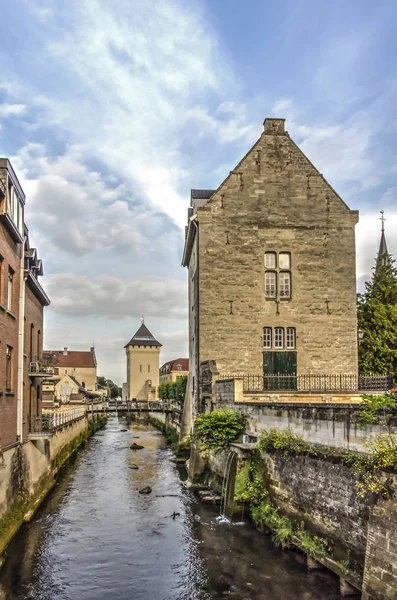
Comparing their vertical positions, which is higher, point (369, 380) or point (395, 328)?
point (395, 328)

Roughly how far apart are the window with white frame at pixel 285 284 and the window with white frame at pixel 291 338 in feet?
5.15

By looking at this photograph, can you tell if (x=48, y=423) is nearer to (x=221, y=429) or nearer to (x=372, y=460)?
(x=221, y=429)

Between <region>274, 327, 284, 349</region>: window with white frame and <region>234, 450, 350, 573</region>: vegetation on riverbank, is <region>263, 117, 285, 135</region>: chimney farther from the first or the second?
<region>234, 450, 350, 573</region>: vegetation on riverbank

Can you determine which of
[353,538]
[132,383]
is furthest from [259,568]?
[132,383]

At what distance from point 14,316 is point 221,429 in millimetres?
8046

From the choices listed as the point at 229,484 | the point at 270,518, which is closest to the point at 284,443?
the point at 270,518

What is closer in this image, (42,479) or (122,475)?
(42,479)

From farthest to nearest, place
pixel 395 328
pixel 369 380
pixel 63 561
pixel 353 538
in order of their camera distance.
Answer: pixel 395 328, pixel 369 380, pixel 63 561, pixel 353 538

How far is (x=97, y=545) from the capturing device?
50.5ft

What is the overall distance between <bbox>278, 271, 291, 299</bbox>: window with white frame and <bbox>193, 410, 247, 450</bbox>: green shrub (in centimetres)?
773

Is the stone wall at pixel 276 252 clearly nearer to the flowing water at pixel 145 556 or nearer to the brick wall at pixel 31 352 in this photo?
the brick wall at pixel 31 352

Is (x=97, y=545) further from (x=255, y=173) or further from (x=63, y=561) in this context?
(x=255, y=173)

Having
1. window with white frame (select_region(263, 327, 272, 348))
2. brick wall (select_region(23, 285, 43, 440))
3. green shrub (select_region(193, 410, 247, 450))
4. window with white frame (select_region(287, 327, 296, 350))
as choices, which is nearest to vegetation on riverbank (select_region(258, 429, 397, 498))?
green shrub (select_region(193, 410, 247, 450))

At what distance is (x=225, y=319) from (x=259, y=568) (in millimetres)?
13581
